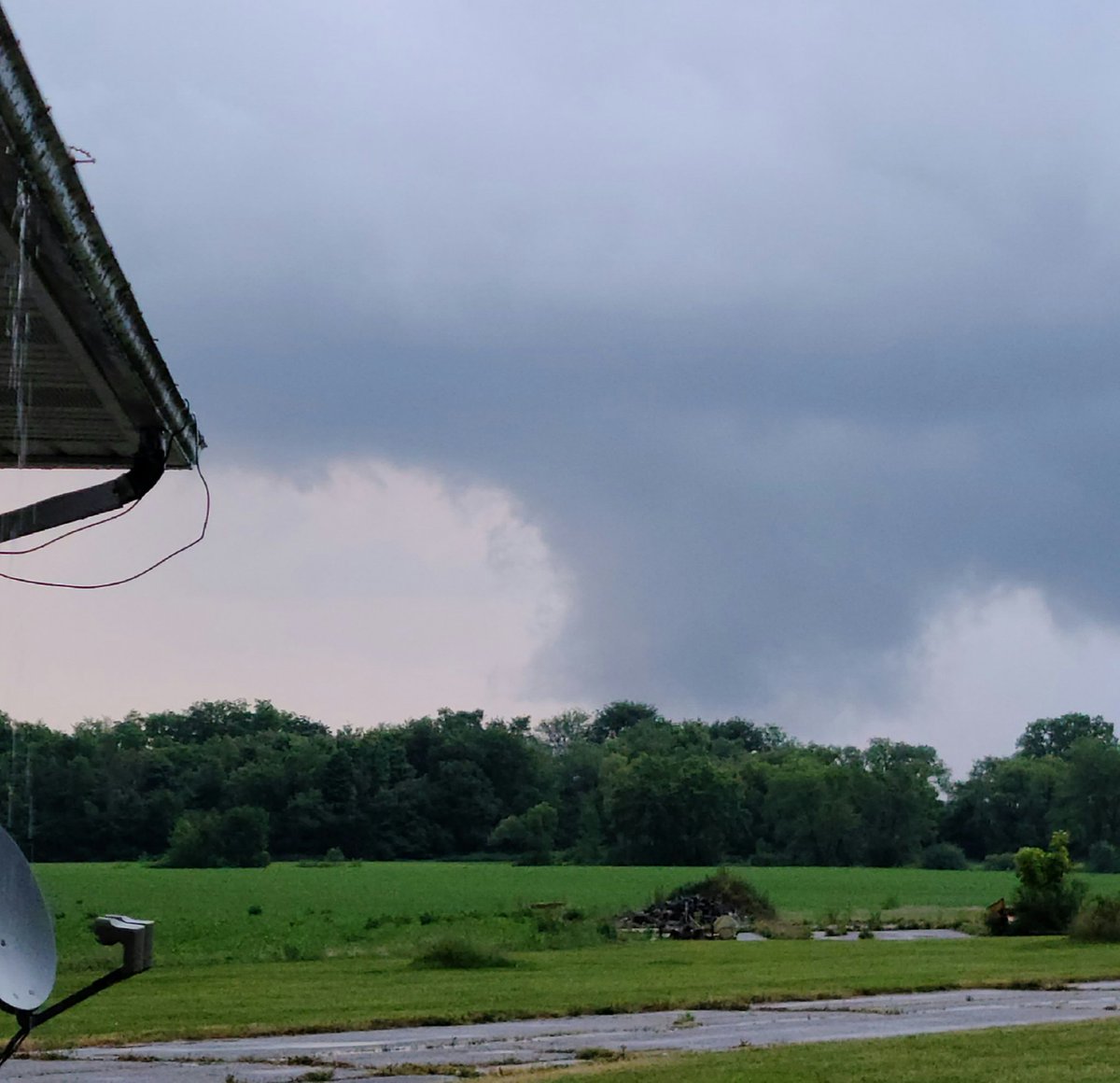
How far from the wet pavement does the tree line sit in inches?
3580

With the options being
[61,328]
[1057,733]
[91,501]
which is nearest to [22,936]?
[91,501]

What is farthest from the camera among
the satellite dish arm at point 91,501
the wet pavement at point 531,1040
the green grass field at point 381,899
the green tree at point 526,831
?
the green tree at point 526,831

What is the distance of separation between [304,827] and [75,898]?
60232 mm

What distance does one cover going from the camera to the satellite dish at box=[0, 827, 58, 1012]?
28.9 ft

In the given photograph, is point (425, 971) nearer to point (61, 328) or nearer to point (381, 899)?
point (61, 328)

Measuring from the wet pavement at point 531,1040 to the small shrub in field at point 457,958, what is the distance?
8.63m

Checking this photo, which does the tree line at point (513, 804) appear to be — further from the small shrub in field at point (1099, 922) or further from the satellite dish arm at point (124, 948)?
the satellite dish arm at point (124, 948)

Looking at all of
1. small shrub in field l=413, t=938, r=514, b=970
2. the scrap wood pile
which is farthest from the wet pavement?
the scrap wood pile

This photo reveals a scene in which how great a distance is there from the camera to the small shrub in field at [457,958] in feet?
97.6

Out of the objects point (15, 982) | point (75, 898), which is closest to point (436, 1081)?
point (15, 982)

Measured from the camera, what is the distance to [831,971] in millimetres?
28281

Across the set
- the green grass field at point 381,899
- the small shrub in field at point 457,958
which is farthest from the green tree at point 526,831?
the small shrub in field at point 457,958

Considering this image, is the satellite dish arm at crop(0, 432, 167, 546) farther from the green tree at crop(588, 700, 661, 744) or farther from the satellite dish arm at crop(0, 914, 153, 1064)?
the green tree at crop(588, 700, 661, 744)

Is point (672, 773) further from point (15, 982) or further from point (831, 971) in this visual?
point (15, 982)
